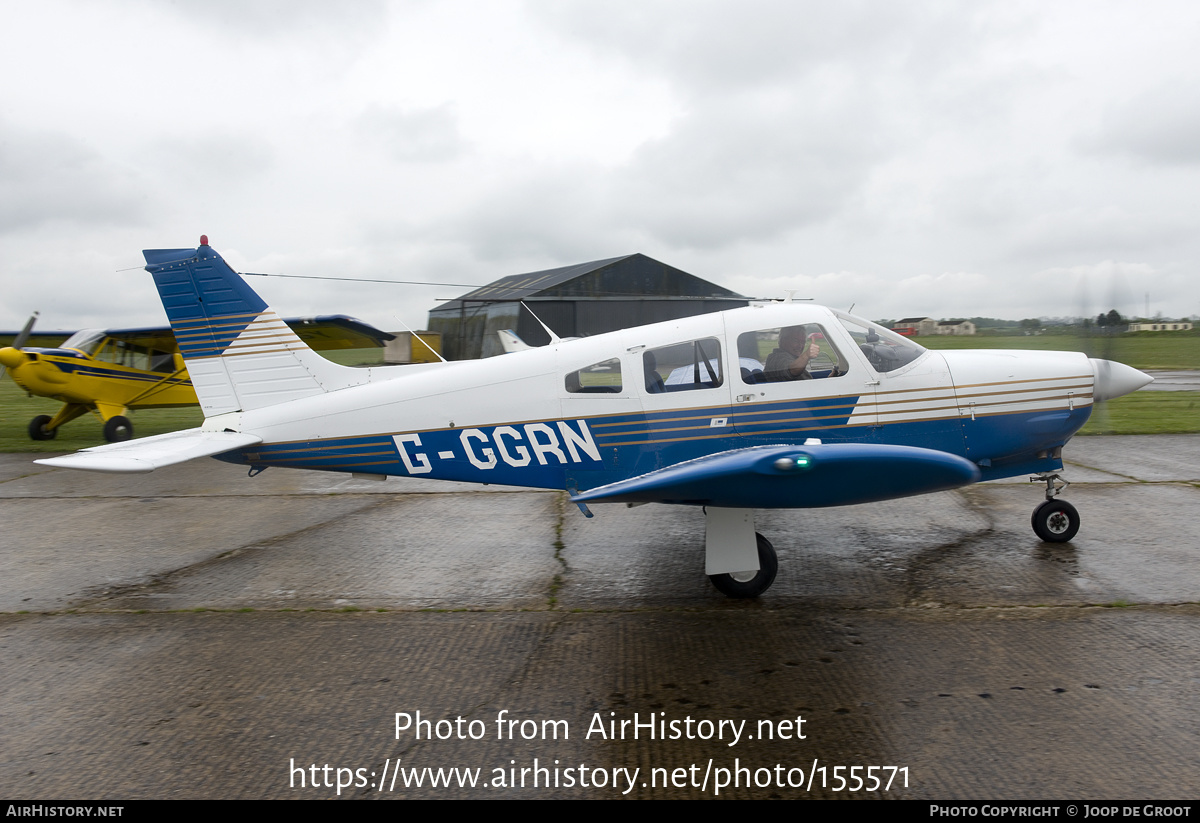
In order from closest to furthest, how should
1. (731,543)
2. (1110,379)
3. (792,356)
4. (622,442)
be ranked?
(731,543) < (792,356) < (622,442) < (1110,379)

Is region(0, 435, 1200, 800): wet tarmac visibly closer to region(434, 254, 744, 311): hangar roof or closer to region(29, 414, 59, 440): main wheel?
region(29, 414, 59, 440): main wheel

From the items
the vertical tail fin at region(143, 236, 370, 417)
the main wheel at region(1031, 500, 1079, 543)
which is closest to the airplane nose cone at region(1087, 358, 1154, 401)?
the main wheel at region(1031, 500, 1079, 543)

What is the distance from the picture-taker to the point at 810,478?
13.9ft

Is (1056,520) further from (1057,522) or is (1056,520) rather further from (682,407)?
(682,407)

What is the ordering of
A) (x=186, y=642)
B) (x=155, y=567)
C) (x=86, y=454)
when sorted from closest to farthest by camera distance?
(x=186, y=642), (x=86, y=454), (x=155, y=567)

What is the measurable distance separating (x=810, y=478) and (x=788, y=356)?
135cm

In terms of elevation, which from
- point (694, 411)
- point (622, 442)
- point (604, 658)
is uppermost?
point (694, 411)

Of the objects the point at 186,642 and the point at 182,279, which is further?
the point at 182,279

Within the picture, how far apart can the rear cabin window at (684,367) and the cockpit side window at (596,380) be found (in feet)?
0.78

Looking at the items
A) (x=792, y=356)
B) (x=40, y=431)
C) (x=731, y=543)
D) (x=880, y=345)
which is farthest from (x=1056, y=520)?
(x=40, y=431)

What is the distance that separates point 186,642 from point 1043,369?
635 centimetres

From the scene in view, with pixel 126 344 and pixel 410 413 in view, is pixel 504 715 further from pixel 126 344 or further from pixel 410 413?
pixel 126 344
